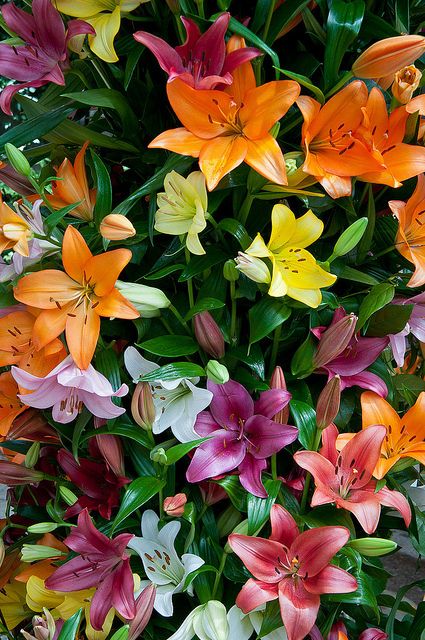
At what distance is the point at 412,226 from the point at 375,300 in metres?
0.09

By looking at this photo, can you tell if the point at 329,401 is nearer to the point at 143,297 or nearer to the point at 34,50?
the point at 143,297

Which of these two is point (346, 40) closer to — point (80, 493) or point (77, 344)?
point (77, 344)

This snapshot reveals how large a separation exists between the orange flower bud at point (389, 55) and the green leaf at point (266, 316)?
0.22 metres

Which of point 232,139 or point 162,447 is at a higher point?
point 232,139

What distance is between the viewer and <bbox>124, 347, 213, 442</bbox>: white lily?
60 cm

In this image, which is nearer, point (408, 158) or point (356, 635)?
point (408, 158)

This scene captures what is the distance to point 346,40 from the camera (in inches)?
24.1

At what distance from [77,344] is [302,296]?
0.64ft

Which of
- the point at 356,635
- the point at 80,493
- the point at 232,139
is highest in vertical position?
the point at 232,139

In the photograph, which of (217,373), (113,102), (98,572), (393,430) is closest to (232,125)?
(113,102)

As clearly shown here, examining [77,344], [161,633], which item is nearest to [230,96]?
[77,344]

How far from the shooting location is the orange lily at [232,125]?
570 millimetres

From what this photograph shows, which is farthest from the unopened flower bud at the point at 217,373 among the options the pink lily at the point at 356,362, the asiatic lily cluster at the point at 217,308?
the pink lily at the point at 356,362

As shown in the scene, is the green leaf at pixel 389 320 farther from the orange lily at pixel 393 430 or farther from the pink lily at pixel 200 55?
the pink lily at pixel 200 55
